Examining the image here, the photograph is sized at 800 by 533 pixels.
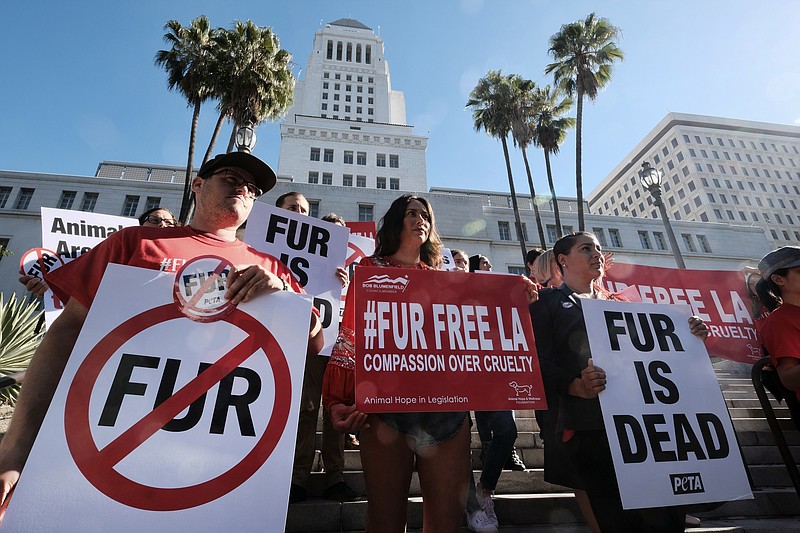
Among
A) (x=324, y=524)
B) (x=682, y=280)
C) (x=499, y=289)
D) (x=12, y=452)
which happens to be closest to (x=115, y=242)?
(x=12, y=452)

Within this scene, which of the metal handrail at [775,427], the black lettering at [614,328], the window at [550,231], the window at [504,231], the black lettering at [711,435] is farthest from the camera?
the window at [550,231]

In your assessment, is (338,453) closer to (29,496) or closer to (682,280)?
(29,496)

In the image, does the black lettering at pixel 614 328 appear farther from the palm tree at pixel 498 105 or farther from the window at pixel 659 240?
the window at pixel 659 240

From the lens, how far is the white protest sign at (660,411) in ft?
6.39

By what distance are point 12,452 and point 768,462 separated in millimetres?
6754

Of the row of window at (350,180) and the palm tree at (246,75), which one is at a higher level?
the row of window at (350,180)

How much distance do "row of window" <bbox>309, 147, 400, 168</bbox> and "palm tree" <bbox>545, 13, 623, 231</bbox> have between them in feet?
81.4

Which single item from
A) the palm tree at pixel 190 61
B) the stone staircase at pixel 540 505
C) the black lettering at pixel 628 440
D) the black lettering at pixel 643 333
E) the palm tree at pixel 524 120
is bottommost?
the stone staircase at pixel 540 505

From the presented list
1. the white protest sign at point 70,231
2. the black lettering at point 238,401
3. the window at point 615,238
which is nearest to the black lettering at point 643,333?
the black lettering at point 238,401

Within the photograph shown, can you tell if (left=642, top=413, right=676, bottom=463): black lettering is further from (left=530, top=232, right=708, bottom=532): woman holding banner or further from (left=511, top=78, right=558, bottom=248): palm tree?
(left=511, top=78, right=558, bottom=248): palm tree

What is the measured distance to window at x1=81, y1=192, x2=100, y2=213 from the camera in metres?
23.5

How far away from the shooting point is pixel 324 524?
318cm

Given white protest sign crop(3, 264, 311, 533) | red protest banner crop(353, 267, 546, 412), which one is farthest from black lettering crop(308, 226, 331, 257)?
white protest sign crop(3, 264, 311, 533)

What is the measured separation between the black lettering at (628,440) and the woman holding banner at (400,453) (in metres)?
0.76
